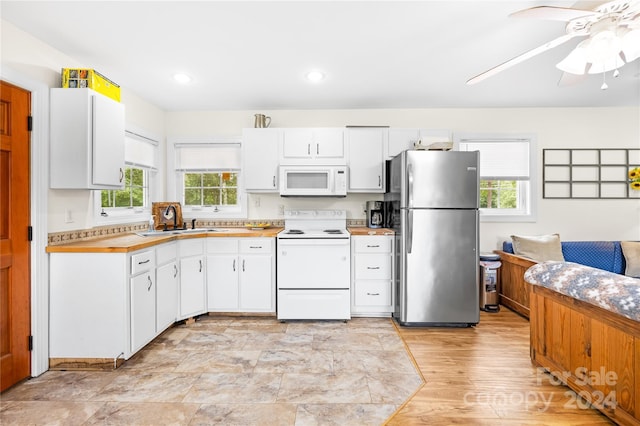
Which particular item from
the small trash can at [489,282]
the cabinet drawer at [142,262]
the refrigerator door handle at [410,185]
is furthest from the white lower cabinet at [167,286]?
the small trash can at [489,282]

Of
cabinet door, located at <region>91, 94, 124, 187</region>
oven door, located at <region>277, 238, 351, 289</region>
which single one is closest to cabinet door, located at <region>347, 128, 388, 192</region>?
oven door, located at <region>277, 238, 351, 289</region>

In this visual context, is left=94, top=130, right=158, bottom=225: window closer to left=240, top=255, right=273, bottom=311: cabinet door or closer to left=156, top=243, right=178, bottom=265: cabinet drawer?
left=156, top=243, right=178, bottom=265: cabinet drawer

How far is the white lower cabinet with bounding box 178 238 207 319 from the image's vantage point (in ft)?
10.4

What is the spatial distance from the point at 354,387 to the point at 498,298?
2.43 metres

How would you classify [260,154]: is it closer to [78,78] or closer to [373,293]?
[78,78]

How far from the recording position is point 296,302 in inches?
127

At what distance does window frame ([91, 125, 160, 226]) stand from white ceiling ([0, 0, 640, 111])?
1.43ft

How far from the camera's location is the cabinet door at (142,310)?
242cm

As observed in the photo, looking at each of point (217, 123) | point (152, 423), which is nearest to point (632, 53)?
point (152, 423)

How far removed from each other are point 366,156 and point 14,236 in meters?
3.06

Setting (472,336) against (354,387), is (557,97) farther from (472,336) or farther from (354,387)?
(354,387)

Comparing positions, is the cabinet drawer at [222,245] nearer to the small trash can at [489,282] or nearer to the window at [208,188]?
the window at [208,188]

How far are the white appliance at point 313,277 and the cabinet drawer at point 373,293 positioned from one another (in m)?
0.18

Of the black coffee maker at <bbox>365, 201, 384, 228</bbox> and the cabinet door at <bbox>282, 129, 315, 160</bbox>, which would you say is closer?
the cabinet door at <bbox>282, 129, 315, 160</bbox>
